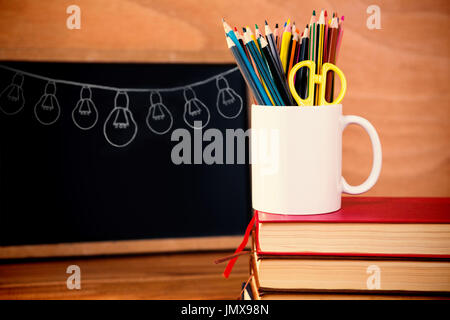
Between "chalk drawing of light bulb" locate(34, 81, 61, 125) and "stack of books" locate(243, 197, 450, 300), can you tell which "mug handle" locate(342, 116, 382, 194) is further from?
"chalk drawing of light bulb" locate(34, 81, 61, 125)

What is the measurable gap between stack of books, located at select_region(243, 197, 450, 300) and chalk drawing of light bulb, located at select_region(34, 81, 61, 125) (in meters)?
0.41

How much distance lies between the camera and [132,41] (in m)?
0.74

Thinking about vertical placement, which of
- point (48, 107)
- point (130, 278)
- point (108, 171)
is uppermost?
point (48, 107)

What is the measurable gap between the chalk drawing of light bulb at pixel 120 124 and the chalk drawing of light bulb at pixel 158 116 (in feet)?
0.09

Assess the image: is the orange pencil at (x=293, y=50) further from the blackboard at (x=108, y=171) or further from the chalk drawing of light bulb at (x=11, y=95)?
the chalk drawing of light bulb at (x=11, y=95)

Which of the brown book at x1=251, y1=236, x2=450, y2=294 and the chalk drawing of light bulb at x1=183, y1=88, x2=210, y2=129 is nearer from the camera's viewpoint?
the brown book at x1=251, y1=236, x2=450, y2=294

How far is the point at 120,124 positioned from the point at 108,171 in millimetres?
78

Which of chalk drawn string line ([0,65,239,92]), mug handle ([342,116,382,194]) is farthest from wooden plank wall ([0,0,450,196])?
mug handle ([342,116,382,194])

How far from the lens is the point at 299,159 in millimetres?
523

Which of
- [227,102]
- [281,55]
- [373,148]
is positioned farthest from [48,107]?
[373,148]

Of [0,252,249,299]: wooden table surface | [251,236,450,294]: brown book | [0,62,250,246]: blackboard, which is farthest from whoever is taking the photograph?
[0,62,250,246]: blackboard

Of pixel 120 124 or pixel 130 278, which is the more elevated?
pixel 120 124

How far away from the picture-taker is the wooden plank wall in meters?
0.73

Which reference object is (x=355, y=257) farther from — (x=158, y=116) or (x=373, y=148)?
(x=158, y=116)
